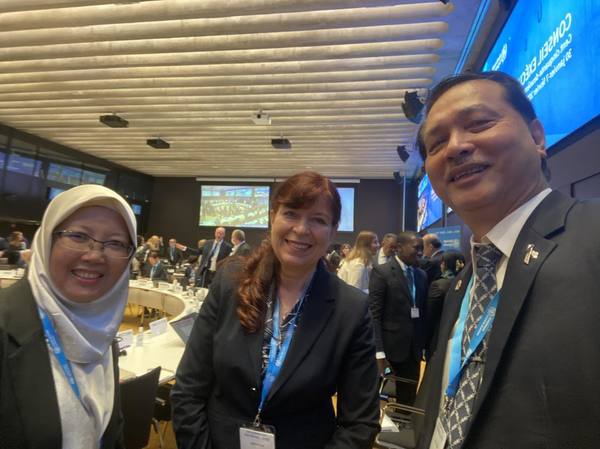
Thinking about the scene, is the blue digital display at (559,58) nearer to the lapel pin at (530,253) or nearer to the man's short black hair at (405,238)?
the man's short black hair at (405,238)

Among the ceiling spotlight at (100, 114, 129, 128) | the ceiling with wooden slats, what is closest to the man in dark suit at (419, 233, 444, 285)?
the ceiling with wooden slats

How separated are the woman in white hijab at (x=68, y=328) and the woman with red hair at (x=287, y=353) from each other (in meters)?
0.29

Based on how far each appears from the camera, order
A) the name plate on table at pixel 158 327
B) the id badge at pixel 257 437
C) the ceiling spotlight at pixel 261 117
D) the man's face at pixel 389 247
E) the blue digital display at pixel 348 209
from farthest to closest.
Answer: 1. the blue digital display at pixel 348 209
2. the ceiling spotlight at pixel 261 117
3. the man's face at pixel 389 247
4. the name plate on table at pixel 158 327
5. the id badge at pixel 257 437

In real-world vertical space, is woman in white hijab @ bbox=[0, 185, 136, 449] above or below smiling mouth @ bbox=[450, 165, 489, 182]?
below

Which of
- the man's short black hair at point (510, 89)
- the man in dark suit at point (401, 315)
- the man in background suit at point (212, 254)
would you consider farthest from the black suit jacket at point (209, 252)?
the man's short black hair at point (510, 89)

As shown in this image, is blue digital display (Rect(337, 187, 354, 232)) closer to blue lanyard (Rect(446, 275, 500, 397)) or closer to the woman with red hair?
the woman with red hair

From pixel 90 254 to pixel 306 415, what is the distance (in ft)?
3.05

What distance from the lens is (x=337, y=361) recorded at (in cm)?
119

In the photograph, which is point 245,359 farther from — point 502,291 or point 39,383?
point 502,291

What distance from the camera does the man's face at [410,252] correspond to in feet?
9.86

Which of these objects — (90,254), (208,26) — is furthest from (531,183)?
(208,26)

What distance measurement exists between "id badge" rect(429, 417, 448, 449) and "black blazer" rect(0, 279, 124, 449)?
3.43 ft

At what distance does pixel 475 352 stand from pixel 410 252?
226cm

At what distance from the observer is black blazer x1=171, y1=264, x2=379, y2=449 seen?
A: 3.77 feet
